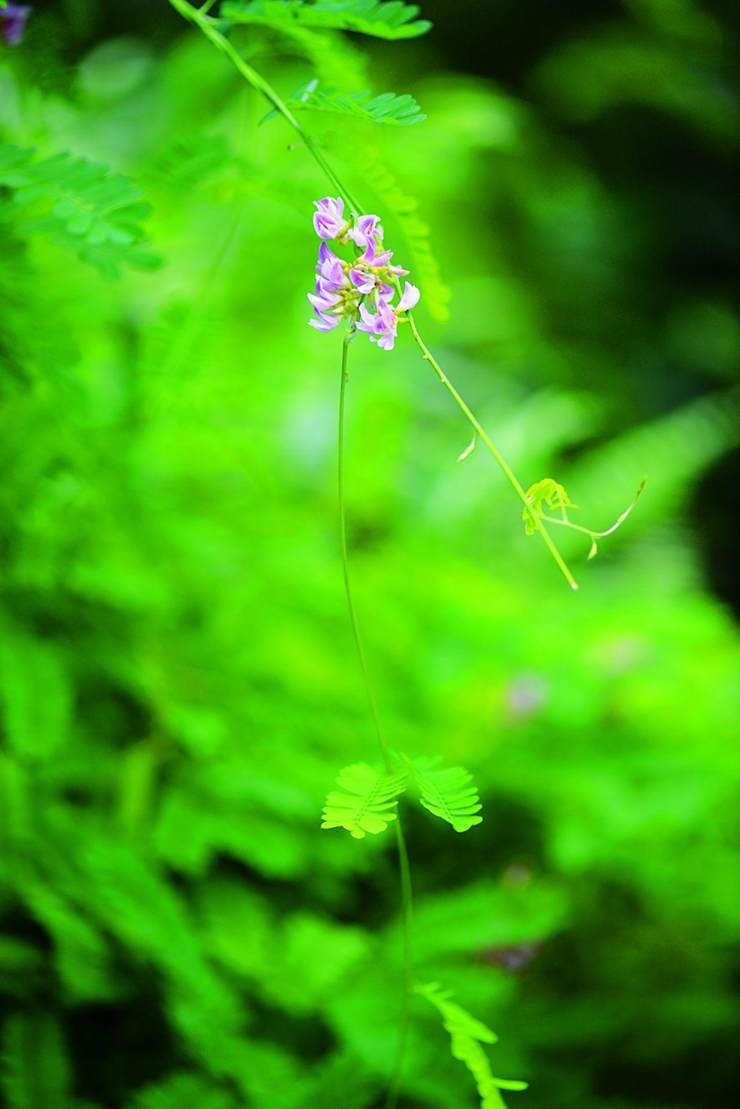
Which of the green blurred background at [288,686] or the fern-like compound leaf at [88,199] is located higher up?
the fern-like compound leaf at [88,199]

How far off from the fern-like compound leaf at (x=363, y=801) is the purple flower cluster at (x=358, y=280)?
0.31 m

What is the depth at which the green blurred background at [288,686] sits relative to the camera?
1.06 m

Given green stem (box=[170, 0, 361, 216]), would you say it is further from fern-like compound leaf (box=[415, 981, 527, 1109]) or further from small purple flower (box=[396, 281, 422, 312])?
fern-like compound leaf (box=[415, 981, 527, 1109])

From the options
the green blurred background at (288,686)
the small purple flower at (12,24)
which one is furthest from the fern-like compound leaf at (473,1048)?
the small purple flower at (12,24)

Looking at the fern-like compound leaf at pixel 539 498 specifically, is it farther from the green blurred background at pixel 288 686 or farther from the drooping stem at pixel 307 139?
the green blurred background at pixel 288 686

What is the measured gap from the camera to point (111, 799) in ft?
4.10

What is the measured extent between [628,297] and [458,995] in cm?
303

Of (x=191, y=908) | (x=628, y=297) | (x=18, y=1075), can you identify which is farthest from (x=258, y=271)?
(x=18, y=1075)

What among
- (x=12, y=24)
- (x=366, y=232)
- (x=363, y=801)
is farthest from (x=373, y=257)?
(x=12, y=24)

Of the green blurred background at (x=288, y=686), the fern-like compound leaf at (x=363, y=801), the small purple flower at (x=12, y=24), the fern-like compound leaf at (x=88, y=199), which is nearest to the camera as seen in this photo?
the fern-like compound leaf at (x=363, y=801)

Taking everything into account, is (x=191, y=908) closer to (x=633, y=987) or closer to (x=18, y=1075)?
(x=18, y=1075)

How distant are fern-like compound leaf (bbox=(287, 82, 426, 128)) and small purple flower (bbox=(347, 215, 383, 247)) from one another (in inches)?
3.3

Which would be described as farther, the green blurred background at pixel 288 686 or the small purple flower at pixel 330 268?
the green blurred background at pixel 288 686

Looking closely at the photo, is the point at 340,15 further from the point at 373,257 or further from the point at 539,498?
the point at 539,498
